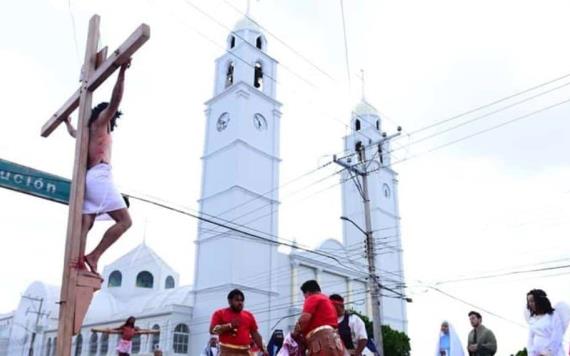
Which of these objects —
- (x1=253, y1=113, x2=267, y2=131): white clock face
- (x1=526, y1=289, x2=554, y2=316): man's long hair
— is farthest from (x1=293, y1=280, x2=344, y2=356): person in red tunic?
(x1=253, y1=113, x2=267, y2=131): white clock face

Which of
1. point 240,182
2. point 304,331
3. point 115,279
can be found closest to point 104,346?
point 115,279

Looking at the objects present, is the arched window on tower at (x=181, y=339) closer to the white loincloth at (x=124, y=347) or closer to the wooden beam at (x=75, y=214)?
the white loincloth at (x=124, y=347)

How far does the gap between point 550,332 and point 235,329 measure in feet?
11.4

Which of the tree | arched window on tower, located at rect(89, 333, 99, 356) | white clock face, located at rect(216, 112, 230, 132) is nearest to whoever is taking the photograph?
the tree

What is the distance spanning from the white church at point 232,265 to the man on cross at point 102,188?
29603mm

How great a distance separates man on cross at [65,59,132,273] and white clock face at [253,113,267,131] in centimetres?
3789

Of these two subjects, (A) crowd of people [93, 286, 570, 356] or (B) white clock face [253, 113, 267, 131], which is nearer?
(A) crowd of people [93, 286, 570, 356]

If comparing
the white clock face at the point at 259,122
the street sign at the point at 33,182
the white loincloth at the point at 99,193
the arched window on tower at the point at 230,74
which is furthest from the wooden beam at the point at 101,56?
the arched window on tower at the point at 230,74

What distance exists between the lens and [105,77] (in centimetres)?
404

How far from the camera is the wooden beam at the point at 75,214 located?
11.6 ft

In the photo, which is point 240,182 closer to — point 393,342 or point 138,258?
point 393,342

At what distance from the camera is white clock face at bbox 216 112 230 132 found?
4188cm

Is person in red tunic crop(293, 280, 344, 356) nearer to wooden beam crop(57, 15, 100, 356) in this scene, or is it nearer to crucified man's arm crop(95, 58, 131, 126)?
wooden beam crop(57, 15, 100, 356)

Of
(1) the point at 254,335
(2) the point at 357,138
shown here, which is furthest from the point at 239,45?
(1) the point at 254,335
